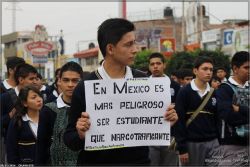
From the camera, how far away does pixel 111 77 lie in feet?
11.6

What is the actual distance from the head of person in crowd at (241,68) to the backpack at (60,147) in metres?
1.91

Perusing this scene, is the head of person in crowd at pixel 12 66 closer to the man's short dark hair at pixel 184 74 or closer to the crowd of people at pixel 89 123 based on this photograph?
the crowd of people at pixel 89 123

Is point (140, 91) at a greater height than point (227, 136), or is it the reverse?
point (140, 91)

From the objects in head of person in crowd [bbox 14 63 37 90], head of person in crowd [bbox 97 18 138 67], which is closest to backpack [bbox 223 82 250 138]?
head of person in crowd [bbox 97 18 138 67]

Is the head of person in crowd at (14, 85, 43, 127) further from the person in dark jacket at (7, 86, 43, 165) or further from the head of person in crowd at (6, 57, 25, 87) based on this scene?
the head of person in crowd at (6, 57, 25, 87)

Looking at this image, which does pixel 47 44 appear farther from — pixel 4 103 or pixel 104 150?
pixel 104 150

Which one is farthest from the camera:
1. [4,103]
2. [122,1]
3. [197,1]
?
[197,1]

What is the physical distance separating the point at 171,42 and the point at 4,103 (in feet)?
165

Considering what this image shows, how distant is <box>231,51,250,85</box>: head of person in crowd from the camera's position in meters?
5.43

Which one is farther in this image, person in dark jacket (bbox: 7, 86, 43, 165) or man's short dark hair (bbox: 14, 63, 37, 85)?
man's short dark hair (bbox: 14, 63, 37, 85)

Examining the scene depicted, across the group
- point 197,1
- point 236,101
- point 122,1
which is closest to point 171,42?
point 197,1

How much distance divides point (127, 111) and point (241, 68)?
2.33 meters

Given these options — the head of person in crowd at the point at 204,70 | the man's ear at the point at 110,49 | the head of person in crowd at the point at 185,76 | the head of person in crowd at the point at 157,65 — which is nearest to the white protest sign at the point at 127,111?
the man's ear at the point at 110,49

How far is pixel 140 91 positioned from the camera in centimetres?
352
